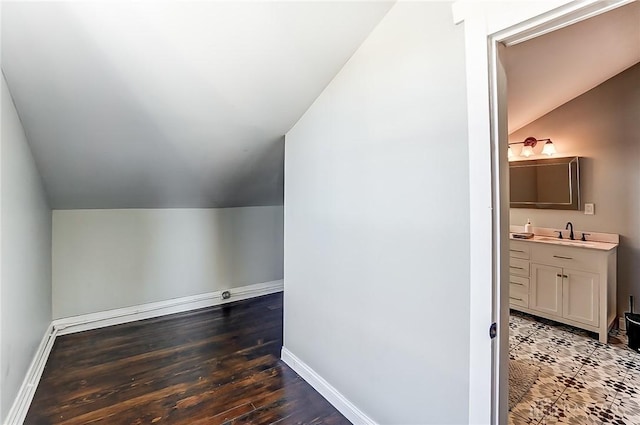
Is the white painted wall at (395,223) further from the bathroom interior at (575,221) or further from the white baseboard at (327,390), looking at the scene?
the bathroom interior at (575,221)

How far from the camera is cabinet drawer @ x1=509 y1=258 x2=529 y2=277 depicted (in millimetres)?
3416

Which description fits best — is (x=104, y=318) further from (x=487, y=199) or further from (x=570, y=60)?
(x=570, y=60)

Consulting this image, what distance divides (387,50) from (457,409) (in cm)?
169

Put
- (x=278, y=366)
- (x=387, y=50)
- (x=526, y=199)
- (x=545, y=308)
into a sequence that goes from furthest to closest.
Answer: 1. (x=526, y=199)
2. (x=545, y=308)
3. (x=278, y=366)
4. (x=387, y=50)

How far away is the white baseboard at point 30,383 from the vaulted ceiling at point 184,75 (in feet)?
3.97

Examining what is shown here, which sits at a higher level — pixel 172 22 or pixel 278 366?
pixel 172 22

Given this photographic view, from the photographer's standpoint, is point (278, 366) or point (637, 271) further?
point (637, 271)

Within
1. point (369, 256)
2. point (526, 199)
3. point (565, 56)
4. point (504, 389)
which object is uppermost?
point (565, 56)

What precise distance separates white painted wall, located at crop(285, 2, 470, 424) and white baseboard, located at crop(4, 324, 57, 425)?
171 centimetres

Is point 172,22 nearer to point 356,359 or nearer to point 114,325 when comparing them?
point 356,359

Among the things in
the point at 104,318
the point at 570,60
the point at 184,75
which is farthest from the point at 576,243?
the point at 104,318

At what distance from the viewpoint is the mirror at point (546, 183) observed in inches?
135

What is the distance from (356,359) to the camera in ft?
6.23

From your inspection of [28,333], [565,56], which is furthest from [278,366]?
[565,56]
